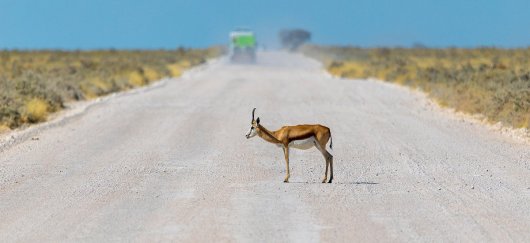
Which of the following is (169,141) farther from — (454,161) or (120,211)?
(120,211)

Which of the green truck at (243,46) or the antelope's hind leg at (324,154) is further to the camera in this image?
the green truck at (243,46)

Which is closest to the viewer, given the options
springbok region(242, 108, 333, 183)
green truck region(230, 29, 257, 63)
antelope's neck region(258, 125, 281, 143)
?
springbok region(242, 108, 333, 183)

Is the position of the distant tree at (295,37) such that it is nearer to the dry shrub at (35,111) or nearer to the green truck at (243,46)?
the green truck at (243,46)

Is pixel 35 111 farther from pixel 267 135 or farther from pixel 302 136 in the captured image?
pixel 302 136

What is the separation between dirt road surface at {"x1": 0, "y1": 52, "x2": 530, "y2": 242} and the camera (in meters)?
9.77

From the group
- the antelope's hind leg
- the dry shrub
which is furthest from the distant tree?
the antelope's hind leg

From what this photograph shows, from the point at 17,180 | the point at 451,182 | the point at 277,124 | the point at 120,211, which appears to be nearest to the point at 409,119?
the point at 277,124

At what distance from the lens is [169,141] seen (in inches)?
757

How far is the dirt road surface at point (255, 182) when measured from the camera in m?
9.77

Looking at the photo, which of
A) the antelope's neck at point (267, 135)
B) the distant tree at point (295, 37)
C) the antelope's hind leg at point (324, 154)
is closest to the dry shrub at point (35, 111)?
the antelope's neck at point (267, 135)

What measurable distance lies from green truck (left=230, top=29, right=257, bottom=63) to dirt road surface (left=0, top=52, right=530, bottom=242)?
57.5 meters

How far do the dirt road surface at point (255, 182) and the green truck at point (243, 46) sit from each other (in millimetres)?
57491

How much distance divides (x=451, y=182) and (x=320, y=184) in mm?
1786

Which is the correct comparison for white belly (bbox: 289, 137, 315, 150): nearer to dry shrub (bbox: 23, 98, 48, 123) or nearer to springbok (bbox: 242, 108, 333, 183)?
springbok (bbox: 242, 108, 333, 183)
